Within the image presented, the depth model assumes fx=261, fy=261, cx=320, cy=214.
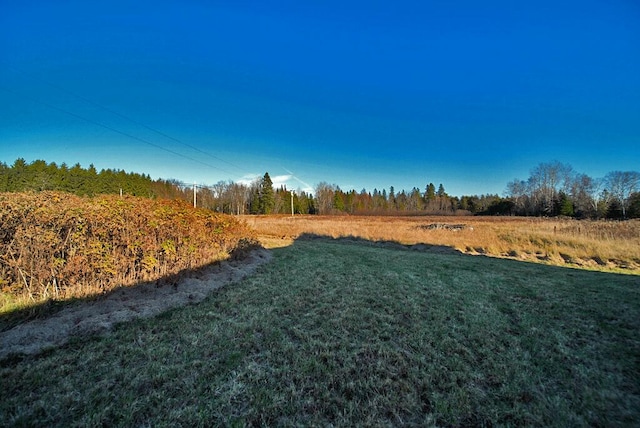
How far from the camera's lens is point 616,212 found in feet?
138

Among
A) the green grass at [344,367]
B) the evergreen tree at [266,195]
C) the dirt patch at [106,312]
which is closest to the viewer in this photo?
the green grass at [344,367]

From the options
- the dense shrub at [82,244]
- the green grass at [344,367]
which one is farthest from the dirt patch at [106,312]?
the dense shrub at [82,244]

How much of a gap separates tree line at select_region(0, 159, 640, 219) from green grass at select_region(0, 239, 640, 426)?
26933 mm

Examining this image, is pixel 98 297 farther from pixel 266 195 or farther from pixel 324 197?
pixel 324 197

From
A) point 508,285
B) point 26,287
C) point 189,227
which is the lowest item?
point 508,285

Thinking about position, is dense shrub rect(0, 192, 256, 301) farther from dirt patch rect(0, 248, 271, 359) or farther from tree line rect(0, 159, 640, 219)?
tree line rect(0, 159, 640, 219)

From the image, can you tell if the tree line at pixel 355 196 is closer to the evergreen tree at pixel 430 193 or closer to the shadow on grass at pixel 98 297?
the evergreen tree at pixel 430 193

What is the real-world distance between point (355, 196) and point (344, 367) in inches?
3521

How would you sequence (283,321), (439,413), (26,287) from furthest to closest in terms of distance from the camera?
(283,321)
(26,287)
(439,413)

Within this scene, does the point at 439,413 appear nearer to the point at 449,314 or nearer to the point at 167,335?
the point at 449,314

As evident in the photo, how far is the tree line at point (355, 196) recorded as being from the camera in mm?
43625

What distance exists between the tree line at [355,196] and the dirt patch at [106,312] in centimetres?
2469

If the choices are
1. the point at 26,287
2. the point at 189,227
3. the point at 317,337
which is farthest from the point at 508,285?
the point at 26,287

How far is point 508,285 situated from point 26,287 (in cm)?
1017
